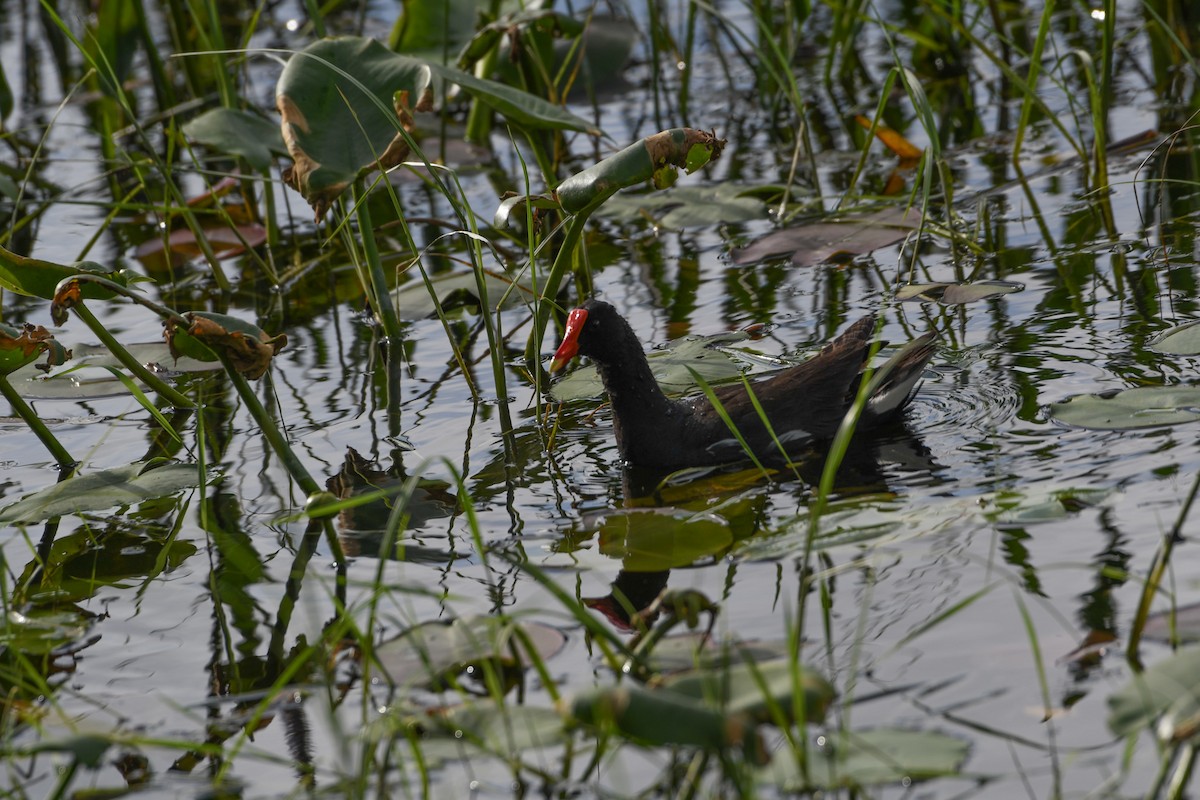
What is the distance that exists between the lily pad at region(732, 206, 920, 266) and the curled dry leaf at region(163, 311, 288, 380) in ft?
8.16

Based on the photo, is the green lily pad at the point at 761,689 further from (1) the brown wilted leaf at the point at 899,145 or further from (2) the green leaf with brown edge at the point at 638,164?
(1) the brown wilted leaf at the point at 899,145

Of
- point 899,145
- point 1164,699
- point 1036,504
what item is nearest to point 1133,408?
point 1036,504

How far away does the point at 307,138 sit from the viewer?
179 inches

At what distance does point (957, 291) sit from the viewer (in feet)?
16.7

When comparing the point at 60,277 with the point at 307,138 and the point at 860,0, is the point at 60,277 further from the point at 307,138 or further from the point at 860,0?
the point at 860,0

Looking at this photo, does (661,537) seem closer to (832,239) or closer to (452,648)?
(452,648)

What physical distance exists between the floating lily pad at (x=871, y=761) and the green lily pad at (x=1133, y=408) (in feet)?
5.21

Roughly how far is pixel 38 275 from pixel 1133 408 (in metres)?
2.83

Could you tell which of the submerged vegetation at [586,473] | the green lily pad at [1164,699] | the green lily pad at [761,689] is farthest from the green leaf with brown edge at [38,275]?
the green lily pad at [1164,699]

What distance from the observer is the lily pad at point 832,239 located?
5523mm

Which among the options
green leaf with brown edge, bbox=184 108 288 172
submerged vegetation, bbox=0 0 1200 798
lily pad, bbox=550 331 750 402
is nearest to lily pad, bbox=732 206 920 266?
submerged vegetation, bbox=0 0 1200 798

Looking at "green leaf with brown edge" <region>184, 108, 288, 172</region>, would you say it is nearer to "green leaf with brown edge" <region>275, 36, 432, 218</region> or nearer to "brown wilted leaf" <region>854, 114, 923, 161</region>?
"green leaf with brown edge" <region>275, 36, 432, 218</region>

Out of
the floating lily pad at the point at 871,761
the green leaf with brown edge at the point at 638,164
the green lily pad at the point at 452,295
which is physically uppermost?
the green leaf with brown edge at the point at 638,164

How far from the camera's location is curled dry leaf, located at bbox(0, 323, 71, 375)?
150 inches
